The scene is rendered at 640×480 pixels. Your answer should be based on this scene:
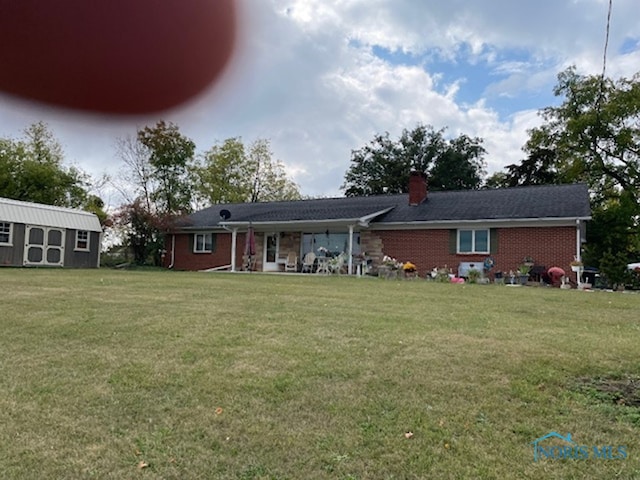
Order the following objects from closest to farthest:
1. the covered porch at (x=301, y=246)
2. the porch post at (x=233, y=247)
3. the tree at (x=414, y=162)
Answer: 1. the covered porch at (x=301, y=246)
2. the porch post at (x=233, y=247)
3. the tree at (x=414, y=162)

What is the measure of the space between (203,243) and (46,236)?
23.2ft

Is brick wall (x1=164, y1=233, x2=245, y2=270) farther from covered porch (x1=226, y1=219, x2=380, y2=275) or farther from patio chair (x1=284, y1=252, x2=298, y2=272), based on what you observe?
patio chair (x1=284, y1=252, x2=298, y2=272)

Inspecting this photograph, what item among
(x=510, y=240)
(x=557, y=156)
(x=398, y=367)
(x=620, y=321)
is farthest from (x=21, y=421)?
(x=557, y=156)

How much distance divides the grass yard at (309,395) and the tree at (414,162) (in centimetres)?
3276

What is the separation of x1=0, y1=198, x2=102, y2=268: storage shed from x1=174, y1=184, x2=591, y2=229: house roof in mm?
4932

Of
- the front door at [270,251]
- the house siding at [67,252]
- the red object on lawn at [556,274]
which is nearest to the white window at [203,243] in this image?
the front door at [270,251]

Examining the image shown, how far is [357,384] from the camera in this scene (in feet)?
13.1

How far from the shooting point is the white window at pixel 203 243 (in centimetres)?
2391

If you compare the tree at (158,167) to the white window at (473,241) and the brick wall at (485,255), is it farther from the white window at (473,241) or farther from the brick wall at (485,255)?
the white window at (473,241)

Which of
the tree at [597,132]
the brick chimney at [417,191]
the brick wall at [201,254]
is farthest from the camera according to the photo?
the tree at [597,132]

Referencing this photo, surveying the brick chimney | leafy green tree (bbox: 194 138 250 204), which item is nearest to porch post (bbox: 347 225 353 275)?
the brick chimney

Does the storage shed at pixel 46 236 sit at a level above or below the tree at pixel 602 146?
below

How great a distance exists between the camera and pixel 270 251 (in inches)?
880

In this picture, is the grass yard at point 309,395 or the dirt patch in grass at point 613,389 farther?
the dirt patch in grass at point 613,389
